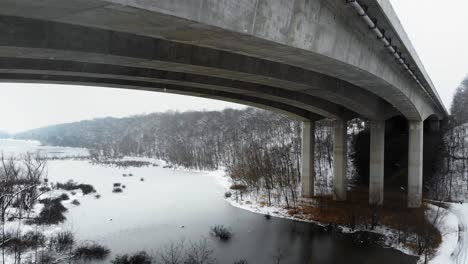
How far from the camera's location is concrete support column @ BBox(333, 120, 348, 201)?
29.5m

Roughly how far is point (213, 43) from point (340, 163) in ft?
82.4

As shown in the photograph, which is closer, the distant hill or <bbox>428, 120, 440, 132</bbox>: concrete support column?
<bbox>428, 120, 440, 132</bbox>: concrete support column

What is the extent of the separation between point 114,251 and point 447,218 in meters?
19.4

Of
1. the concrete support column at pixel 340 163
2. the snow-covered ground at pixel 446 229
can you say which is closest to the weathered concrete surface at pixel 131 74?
the snow-covered ground at pixel 446 229

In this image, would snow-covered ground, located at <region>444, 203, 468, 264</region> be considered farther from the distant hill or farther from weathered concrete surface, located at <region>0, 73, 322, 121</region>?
the distant hill

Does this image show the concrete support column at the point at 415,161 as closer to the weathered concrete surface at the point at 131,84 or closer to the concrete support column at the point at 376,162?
the concrete support column at the point at 376,162

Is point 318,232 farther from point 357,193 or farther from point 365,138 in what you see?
point 365,138

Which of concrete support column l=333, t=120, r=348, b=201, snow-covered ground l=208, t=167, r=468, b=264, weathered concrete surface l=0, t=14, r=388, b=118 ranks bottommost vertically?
snow-covered ground l=208, t=167, r=468, b=264

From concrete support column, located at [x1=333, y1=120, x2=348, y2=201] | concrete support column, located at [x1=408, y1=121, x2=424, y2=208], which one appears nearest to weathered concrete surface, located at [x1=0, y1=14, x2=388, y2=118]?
concrete support column, located at [x1=333, y1=120, x2=348, y2=201]

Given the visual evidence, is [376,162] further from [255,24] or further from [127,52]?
[255,24]

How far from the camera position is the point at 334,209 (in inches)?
1009

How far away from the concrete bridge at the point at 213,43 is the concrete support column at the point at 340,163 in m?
11.5

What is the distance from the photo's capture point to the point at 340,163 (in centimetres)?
3000

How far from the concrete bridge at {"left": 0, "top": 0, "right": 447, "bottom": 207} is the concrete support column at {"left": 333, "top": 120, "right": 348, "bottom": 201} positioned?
11546mm
